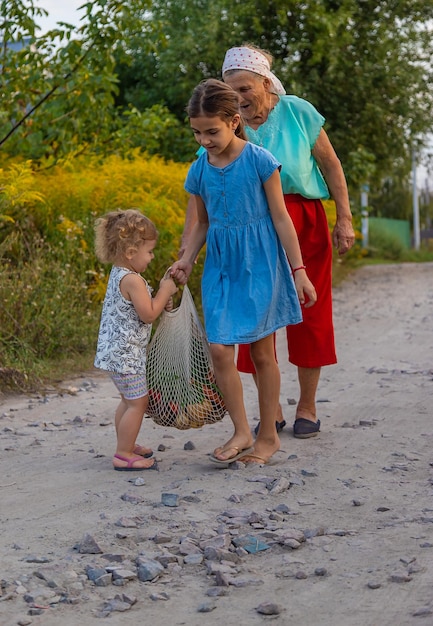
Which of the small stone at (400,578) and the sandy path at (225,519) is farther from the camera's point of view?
the small stone at (400,578)

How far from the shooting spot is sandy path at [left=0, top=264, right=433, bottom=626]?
3059 millimetres

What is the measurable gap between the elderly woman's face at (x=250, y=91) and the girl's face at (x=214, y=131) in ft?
1.51

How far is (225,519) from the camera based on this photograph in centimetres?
386

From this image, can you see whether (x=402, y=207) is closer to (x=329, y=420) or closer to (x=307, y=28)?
(x=307, y=28)

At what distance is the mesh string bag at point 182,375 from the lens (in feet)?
15.9

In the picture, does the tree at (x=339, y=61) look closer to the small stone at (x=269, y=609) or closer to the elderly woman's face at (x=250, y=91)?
the elderly woman's face at (x=250, y=91)

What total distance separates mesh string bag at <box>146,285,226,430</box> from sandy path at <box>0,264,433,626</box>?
9.5 inches

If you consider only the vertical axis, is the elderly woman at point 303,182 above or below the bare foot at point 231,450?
above

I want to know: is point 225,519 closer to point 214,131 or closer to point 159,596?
point 159,596

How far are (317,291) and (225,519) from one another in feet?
6.16

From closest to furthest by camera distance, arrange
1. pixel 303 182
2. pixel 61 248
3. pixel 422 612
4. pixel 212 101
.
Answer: pixel 422 612 < pixel 212 101 < pixel 303 182 < pixel 61 248

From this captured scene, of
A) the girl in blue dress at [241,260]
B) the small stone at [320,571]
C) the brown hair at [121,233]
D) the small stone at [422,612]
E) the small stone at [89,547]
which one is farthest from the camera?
the brown hair at [121,233]

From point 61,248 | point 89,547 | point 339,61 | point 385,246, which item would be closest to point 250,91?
point 89,547

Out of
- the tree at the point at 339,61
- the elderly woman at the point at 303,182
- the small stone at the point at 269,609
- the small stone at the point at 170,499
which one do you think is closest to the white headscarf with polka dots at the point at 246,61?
the elderly woman at the point at 303,182
